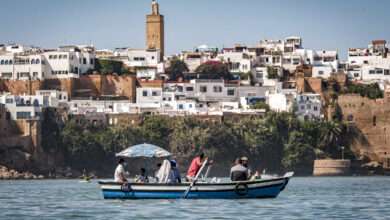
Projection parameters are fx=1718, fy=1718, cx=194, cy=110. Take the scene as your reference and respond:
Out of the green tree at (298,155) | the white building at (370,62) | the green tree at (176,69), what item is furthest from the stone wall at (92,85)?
the white building at (370,62)

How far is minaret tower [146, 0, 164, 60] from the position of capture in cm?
14112

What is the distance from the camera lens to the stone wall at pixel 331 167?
10844 cm

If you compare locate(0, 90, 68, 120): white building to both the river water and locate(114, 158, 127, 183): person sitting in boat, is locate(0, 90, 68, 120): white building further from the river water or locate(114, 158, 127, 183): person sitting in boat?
locate(114, 158, 127, 183): person sitting in boat

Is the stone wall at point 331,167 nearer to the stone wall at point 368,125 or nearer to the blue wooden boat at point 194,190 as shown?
the stone wall at point 368,125

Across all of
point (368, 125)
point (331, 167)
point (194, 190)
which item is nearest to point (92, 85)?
point (368, 125)

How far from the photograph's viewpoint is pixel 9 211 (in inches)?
2092

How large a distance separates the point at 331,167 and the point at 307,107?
12202 mm

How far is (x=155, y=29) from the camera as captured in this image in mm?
141500

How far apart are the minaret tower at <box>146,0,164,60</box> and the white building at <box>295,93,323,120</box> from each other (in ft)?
72.8

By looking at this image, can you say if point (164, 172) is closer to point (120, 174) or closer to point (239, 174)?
point (120, 174)

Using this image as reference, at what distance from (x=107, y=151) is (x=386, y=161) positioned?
20.3m

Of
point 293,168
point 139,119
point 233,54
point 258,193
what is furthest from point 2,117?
point 258,193

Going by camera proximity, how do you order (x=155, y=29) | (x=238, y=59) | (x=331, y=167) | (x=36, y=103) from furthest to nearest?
(x=155, y=29)
(x=238, y=59)
(x=36, y=103)
(x=331, y=167)

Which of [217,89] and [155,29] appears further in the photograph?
[155,29]
